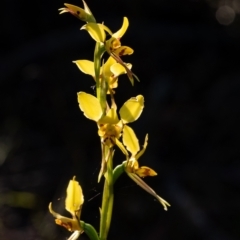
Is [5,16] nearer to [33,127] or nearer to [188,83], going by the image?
[33,127]

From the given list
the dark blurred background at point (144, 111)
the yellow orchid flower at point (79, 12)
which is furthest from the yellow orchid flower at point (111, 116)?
the dark blurred background at point (144, 111)

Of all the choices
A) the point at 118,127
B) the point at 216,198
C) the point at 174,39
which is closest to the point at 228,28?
the point at 174,39

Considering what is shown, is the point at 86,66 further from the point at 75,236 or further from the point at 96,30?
the point at 75,236

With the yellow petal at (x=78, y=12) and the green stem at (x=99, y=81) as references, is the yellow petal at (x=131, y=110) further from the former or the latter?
the yellow petal at (x=78, y=12)

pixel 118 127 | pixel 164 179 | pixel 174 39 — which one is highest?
pixel 118 127

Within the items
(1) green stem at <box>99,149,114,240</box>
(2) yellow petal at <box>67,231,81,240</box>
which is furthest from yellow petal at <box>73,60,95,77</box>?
(2) yellow petal at <box>67,231,81,240</box>

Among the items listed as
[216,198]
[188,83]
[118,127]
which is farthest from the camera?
[188,83]

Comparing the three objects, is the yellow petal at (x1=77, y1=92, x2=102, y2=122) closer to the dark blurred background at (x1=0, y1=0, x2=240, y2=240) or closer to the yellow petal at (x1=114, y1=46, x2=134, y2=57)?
the yellow petal at (x1=114, y1=46, x2=134, y2=57)
